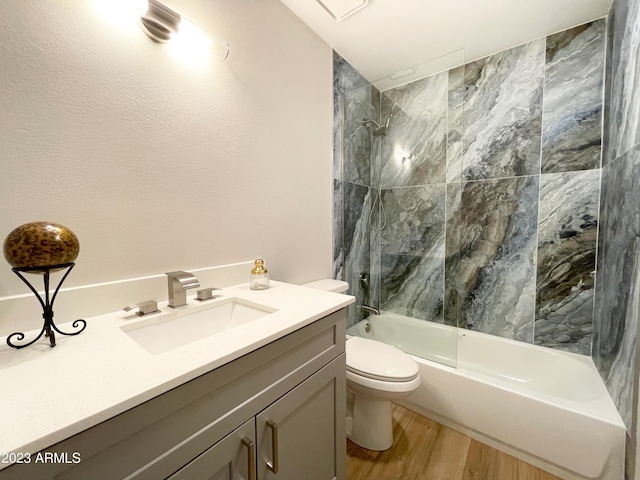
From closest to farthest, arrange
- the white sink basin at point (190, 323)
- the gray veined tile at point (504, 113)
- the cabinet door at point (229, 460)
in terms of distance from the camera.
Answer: the cabinet door at point (229, 460), the white sink basin at point (190, 323), the gray veined tile at point (504, 113)

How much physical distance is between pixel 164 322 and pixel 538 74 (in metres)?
2.54

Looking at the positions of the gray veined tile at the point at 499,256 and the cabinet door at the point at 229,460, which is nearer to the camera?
the cabinet door at the point at 229,460

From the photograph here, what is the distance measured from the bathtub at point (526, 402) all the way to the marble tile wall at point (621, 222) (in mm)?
121

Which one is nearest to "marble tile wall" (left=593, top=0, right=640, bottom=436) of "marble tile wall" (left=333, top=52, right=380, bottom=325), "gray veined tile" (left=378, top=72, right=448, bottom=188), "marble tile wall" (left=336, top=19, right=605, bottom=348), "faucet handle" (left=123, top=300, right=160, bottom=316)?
"marble tile wall" (left=336, top=19, right=605, bottom=348)

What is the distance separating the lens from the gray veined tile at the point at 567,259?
1.59 m

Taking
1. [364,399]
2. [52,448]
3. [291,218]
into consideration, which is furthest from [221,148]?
[364,399]

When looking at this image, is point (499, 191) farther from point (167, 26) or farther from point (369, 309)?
point (167, 26)

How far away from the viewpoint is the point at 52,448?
361 millimetres

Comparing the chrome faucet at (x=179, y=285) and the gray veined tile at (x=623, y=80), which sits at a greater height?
the gray veined tile at (x=623, y=80)

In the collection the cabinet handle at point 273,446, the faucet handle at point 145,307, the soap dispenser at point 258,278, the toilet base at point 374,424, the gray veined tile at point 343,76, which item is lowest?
the toilet base at point 374,424

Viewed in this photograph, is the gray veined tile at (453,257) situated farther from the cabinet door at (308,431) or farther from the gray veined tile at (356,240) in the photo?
the cabinet door at (308,431)

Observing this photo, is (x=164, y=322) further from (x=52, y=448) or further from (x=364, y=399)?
(x=364, y=399)

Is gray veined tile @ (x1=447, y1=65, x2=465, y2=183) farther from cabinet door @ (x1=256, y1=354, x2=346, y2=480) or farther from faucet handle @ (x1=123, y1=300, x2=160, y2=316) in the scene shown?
faucet handle @ (x1=123, y1=300, x2=160, y2=316)

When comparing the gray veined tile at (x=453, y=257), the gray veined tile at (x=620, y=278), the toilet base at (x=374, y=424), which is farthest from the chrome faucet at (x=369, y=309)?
the gray veined tile at (x=620, y=278)
